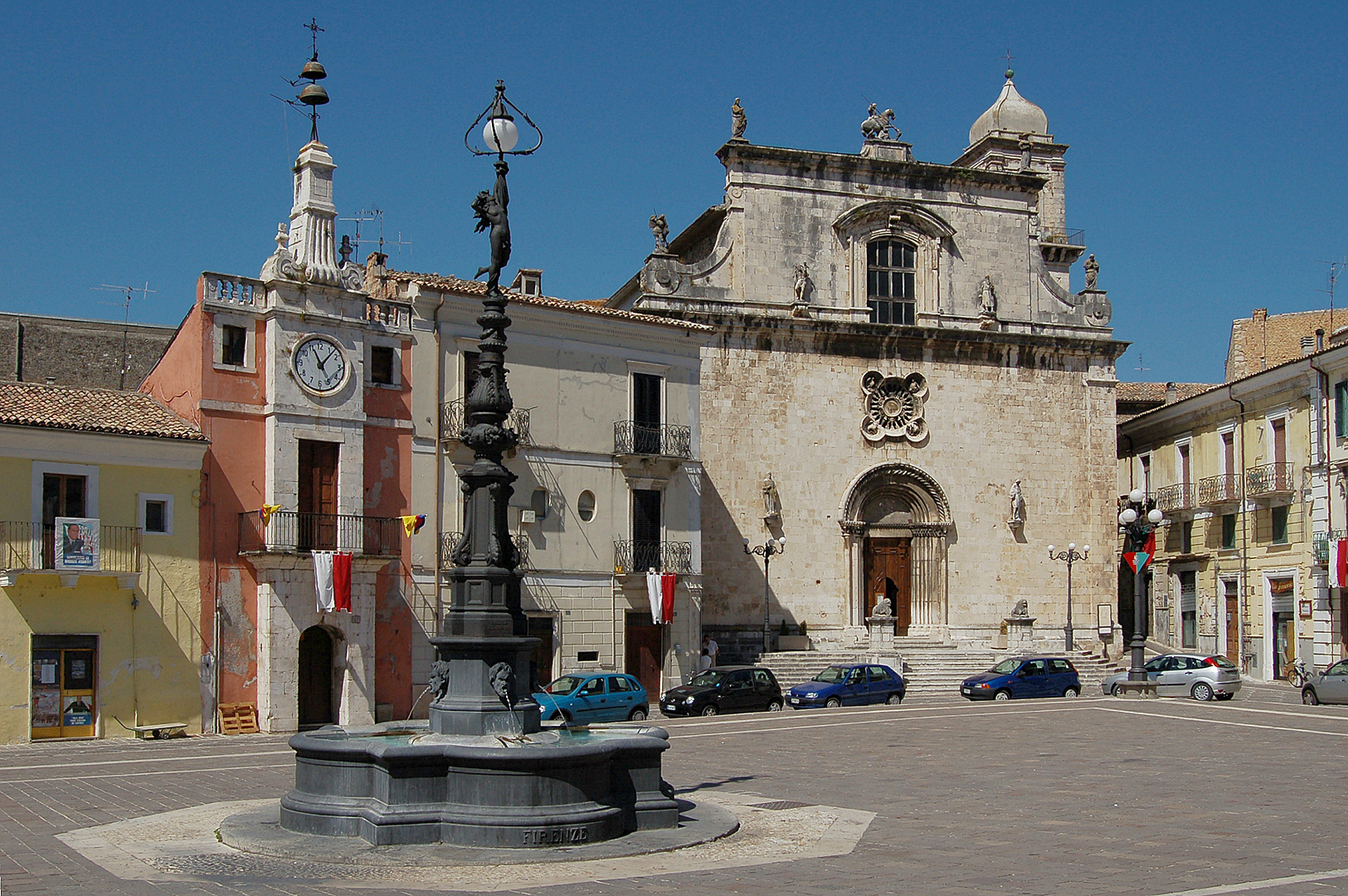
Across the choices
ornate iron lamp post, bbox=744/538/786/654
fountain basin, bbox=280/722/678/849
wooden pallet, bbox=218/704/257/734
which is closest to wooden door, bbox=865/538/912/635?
ornate iron lamp post, bbox=744/538/786/654

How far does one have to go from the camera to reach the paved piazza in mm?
11062

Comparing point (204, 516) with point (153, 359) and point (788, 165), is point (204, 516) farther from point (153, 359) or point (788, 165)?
point (788, 165)

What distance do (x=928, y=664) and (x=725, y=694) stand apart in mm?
10588

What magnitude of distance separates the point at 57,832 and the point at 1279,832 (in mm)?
11584

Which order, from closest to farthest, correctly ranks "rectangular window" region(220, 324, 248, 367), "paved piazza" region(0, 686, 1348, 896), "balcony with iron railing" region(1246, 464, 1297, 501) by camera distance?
1. "paved piazza" region(0, 686, 1348, 896)
2. "rectangular window" region(220, 324, 248, 367)
3. "balcony with iron railing" region(1246, 464, 1297, 501)

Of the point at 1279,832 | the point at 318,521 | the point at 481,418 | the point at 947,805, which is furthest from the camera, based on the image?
the point at 318,521

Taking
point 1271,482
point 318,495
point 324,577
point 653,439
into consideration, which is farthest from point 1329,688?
point 318,495

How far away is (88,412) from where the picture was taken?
28766mm

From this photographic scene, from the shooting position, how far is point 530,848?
1218cm

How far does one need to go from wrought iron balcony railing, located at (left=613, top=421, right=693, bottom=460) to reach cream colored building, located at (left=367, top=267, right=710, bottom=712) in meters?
0.04

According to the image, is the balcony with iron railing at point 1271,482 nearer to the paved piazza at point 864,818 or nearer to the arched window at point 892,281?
the arched window at point 892,281

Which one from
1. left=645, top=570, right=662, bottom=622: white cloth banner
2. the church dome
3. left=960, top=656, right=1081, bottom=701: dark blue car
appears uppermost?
the church dome

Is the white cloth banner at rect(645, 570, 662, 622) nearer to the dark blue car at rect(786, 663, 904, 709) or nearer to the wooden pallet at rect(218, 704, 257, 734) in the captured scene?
the dark blue car at rect(786, 663, 904, 709)

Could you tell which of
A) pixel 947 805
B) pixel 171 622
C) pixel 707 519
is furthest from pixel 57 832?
pixel 707 519
